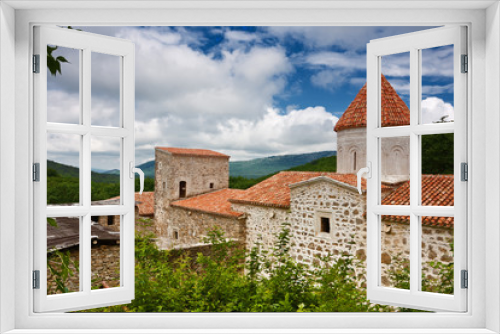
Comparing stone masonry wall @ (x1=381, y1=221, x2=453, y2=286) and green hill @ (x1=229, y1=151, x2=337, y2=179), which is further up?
green hill @ (x1=229, y1=151, x2=337, y2=179)

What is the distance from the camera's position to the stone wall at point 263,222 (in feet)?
28.3

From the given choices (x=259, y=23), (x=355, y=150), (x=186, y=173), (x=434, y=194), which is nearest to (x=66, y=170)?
(x=259, y=23)

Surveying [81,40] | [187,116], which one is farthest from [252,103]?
[81,40]

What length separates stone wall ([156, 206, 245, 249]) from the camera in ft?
31.8

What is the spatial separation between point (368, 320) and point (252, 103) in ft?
43.0

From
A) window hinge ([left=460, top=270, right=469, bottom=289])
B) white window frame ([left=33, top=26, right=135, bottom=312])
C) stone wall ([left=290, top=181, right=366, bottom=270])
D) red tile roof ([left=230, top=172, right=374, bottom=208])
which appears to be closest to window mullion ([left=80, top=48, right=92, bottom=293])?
white window frame ([left=33, top=26, right=135, bottom=312])

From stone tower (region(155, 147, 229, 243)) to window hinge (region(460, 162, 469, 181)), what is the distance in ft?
42.0

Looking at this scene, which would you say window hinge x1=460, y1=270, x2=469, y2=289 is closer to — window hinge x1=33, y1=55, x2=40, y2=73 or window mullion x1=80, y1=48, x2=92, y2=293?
window mullion x1=80, y1=48, x2=92, y2=293

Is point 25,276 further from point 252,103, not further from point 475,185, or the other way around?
point 252,103

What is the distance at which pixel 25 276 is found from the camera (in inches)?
52.6

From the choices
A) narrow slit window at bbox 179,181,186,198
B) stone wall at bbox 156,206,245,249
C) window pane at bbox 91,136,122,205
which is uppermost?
window pane at bbox 91,136,122,205

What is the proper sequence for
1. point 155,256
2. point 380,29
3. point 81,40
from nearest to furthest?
point 81,40 < point 155,256 < point 380,29

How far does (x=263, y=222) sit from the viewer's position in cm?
909

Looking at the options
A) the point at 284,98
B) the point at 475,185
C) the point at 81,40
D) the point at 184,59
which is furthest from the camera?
the point at 184,59
